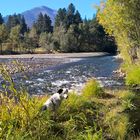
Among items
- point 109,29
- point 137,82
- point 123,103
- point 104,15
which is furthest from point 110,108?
point 109,29

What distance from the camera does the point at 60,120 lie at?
29.1 feet

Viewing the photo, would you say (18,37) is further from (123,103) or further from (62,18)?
(123,103)

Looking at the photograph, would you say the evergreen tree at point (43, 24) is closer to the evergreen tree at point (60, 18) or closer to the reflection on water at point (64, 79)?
the evergreen tree at point (60, 18)

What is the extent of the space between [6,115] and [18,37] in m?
98.4

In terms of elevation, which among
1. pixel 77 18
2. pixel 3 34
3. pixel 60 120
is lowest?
pixel 60 120

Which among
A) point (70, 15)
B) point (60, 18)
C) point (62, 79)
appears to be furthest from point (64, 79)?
point (70, 15)

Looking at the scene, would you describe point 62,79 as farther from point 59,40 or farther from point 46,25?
point 46,25

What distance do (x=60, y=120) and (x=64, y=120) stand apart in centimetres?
13

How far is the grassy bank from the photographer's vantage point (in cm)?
716

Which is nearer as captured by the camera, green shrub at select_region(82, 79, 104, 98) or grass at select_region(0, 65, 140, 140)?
grass at select_region(0, 65, 140, 140)

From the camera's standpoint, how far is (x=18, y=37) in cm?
10438

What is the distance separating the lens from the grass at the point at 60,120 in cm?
707

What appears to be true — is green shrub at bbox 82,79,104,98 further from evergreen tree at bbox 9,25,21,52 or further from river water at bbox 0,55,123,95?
evergreen tree at bbox 9,25,21,52

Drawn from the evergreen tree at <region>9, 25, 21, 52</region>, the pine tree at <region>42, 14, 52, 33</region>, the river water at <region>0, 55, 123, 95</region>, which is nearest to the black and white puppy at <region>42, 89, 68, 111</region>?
the river water at <region>0, 55, 123, 95</region>
